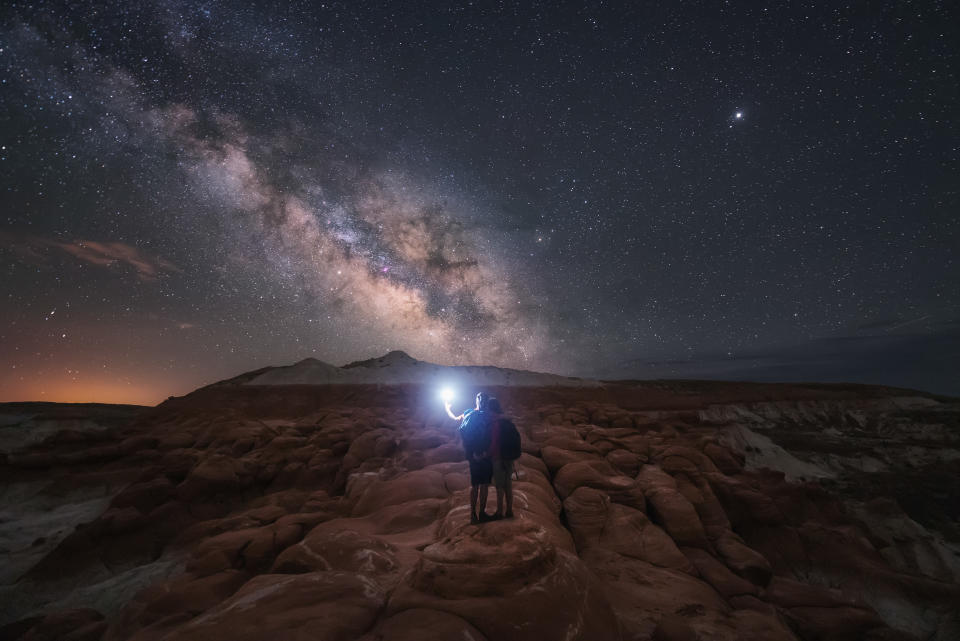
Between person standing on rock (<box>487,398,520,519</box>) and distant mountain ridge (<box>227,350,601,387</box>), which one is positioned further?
distant mountain ridge (<box>227,350,601,387</box>)

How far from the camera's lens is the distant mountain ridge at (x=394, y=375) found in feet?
187

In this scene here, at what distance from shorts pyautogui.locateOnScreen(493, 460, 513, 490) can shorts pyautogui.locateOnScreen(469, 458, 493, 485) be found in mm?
105

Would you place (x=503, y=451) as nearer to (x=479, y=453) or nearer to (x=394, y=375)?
(x=479, y=453)

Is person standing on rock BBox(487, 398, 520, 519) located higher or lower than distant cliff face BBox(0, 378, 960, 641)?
higher

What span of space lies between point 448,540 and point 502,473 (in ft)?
4.44

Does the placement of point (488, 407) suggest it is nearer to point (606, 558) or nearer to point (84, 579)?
point (606, 558)

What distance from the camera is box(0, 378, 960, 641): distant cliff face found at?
468cm

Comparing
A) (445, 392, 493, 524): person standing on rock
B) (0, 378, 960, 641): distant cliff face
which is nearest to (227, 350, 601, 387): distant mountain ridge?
(0, 378, 960, 641): distant cliff face

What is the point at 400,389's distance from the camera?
2068 inches

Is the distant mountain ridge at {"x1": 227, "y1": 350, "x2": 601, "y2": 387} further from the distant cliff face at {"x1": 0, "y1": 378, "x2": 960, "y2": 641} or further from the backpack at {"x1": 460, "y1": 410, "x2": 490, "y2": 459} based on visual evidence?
the backpack at {"x1": 460, "y1": 410, "x2": 490, "y2": 459}

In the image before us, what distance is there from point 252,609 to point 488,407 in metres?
4.09

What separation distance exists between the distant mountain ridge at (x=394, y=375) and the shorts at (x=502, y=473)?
53008 mm

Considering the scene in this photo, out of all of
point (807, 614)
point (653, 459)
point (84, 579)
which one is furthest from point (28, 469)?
point (807, 614)

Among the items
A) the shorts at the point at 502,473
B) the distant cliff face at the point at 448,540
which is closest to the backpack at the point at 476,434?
the shorts at the point at 502,473
